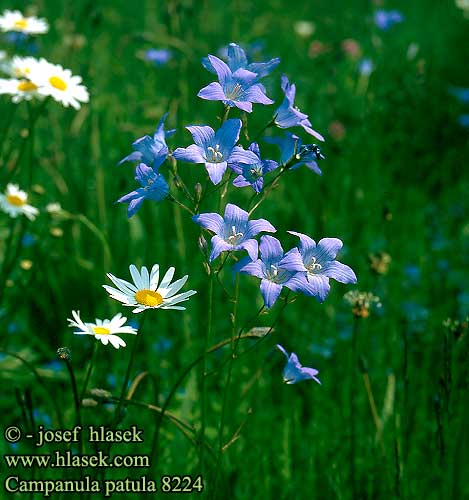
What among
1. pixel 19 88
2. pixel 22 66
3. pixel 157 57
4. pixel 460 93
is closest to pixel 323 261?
pixel 19 88

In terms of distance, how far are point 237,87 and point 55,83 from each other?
3.80ft

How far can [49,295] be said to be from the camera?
302 cm

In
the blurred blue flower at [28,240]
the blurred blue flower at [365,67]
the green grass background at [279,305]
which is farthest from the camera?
the blurred blue flower at [365,67]

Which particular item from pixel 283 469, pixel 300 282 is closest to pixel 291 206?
pixel 283 469

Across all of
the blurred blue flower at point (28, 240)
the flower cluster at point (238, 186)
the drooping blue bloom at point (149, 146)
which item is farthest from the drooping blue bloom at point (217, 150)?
the blurred blue flower at point (28, 240)

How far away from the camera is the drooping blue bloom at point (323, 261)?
1476mm

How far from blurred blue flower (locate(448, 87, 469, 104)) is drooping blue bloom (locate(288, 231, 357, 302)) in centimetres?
382

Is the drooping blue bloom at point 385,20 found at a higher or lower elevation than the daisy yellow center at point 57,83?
higher

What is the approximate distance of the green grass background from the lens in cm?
218

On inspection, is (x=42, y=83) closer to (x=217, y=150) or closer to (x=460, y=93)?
(x=217, y=150)

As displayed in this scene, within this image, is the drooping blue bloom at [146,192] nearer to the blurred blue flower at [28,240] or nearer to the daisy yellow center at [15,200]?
the daisy yellow center at [15,200]

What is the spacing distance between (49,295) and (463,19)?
560cm

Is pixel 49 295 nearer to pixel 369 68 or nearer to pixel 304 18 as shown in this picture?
pixel 369 68

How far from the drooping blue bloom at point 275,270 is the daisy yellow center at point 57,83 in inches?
52.0
